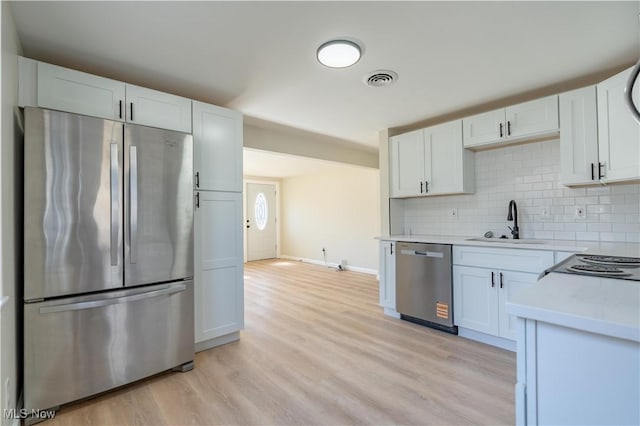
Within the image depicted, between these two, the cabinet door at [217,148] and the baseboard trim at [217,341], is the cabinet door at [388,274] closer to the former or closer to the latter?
the baseboard trim at [217,341]

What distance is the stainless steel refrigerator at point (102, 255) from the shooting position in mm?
1745

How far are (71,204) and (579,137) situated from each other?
3.67 meters

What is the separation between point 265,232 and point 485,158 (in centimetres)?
612

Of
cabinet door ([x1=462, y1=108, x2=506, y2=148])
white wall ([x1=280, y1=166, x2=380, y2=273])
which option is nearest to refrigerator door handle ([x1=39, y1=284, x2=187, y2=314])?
cabinet door ([x1=462, y1=108, x2=506, y2=148])

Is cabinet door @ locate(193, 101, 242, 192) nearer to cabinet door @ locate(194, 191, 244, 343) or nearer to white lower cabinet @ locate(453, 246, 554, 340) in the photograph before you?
cabinet door @ locate(194, 191, 244, 343)

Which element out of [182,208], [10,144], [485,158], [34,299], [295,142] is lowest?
[34,299]

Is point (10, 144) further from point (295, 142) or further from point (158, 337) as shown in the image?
point (295, 142)

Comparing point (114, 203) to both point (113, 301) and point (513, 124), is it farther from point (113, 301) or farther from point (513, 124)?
point (513, 124)

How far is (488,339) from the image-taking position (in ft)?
9.04

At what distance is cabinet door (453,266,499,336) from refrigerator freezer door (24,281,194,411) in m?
2.41

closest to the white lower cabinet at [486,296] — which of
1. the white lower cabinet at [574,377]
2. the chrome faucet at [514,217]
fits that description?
the chrome faucet at [514,217]

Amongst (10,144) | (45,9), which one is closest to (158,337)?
(10,144)

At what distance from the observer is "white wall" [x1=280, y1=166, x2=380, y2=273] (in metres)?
6.21

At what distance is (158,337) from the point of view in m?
2.16
